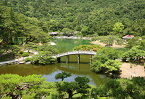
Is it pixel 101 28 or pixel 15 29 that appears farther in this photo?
pixel 101 28

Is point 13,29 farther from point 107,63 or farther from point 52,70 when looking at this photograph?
point 107,63

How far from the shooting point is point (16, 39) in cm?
3991

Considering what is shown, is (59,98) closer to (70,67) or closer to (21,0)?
(70,67)

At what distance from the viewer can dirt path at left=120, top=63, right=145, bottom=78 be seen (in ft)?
79.4

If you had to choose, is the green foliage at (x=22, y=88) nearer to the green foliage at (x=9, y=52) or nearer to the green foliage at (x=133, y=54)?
the green foliage at (x=133, y=54)

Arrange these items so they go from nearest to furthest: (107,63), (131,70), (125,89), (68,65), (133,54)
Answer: (125,89) < (107,63) < (131,70) < (133,54) < (68,65)

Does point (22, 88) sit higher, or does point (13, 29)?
point (13, 29)

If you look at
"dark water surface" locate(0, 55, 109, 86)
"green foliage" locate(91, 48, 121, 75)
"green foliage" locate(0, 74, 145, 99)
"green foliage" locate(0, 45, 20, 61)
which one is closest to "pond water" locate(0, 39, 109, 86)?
"dark water surface" locate(0, 55, 109, 86)

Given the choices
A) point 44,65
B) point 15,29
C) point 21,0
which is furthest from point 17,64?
point 21,0

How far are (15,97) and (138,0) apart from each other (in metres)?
109

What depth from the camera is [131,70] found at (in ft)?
83.9

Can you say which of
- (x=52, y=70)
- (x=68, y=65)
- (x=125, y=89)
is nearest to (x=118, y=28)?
(x=68, y=65)

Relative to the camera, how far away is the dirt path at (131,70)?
79.4 feet

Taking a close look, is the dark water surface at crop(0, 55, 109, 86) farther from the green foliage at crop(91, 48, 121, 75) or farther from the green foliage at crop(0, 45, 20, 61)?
the green foliage at crop(0, 45, 20, 61)
